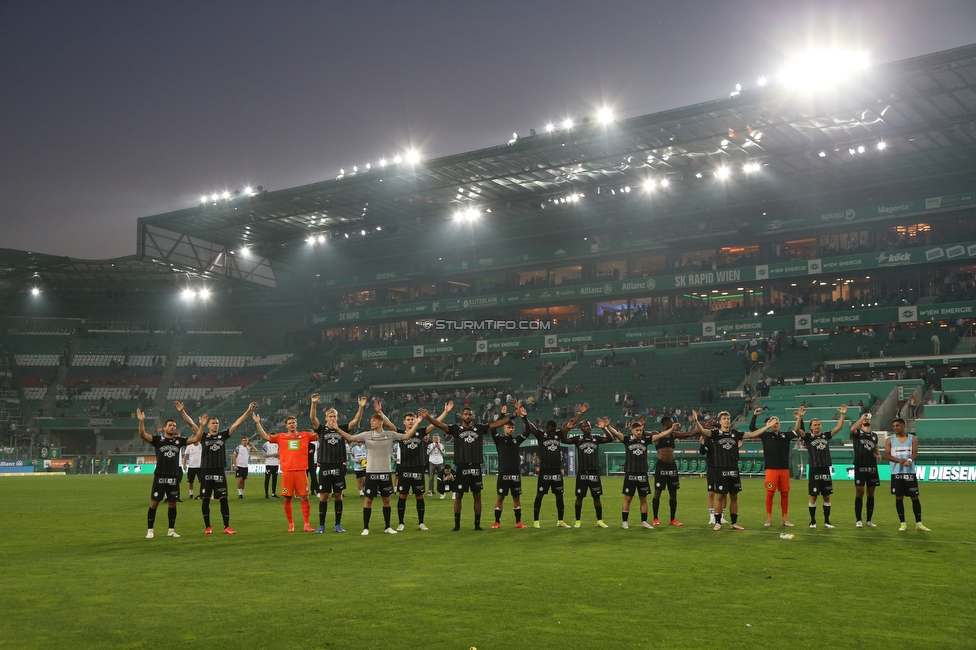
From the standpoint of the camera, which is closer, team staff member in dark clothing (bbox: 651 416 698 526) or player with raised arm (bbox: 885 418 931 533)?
player with raised arm (bbox: 885 418 931 533)

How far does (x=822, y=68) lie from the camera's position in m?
36.6

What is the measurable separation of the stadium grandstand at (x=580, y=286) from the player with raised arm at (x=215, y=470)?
28116 mm

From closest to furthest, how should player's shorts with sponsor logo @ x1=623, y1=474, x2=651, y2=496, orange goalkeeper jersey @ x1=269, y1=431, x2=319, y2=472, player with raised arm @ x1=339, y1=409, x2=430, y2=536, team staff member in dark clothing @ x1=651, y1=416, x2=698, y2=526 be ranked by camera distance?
player with raised arm @ x1=339, y1=409, x2=430, y2=536, orange goalkeeper jersey @ x1=269, y1=431, x2=319, y2=472, player's shorts with sponsor logo @ x1=623, y1=474, x2=651, y2=496, team staff member in dark clothing @ x1=651, y1=416, x2=698, y2=526

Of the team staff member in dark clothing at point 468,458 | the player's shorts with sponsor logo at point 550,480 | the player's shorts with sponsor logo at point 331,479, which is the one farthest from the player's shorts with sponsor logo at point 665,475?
the player's shorts with sponsor logo at point 331,479

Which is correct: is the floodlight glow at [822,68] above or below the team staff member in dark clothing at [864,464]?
above

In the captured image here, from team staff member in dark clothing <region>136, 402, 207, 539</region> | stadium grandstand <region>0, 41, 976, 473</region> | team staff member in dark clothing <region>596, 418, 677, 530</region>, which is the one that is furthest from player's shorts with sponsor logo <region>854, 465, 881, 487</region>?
stadium grandstand <region>0, 41, 976, 473</region>

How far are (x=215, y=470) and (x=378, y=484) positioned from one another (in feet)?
12.1

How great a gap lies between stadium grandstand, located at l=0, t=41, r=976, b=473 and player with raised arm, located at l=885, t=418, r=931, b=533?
21.9 meters

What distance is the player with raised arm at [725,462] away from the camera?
1711 cm

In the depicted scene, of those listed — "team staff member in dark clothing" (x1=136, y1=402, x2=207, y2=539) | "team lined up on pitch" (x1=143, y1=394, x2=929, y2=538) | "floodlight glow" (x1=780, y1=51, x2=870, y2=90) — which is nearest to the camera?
"team staff member in dark clothing" (x1=136, y1=402, x2=207, y2=539)

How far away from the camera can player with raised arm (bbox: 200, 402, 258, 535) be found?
17250mm

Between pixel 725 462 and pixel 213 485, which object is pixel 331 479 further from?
pixel 725 462

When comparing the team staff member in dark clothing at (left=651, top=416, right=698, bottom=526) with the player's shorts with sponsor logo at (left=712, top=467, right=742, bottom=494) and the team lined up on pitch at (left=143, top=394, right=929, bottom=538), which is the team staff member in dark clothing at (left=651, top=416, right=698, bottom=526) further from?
the player's shorts with sponsor logo at (left=712, top=467, right=742, bottom=494)

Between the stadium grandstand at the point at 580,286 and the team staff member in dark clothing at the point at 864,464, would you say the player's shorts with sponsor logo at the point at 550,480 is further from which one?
the stadium grandstand at the point at 580,286
